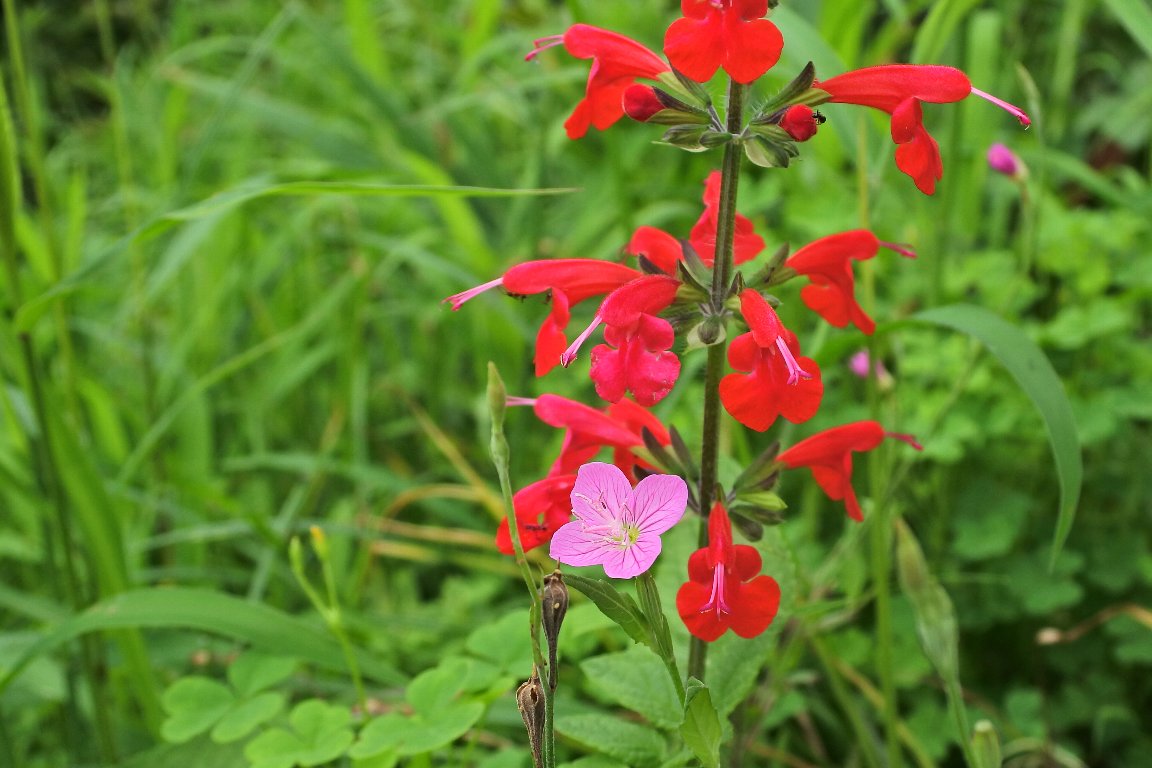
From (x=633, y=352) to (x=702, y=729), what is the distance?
0.29m

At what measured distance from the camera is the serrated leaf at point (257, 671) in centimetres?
117

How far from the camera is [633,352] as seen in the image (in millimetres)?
807

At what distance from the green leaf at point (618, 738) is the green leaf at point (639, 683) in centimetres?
2

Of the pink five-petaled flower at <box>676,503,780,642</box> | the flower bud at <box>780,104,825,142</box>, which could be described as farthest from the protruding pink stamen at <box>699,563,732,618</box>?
the flower bud at <box>780,104,825,142</box>

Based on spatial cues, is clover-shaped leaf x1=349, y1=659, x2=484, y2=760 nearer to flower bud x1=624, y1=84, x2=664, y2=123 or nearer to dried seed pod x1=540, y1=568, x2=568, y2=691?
dried seed pod x1=540, y1=568, x2=568, y2=691

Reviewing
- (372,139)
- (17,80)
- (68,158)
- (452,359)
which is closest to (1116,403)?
(452,359)

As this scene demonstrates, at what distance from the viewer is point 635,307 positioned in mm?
829

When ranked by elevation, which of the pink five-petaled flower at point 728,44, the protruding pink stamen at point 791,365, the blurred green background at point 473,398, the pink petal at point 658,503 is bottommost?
the blurred green background at point 473,398

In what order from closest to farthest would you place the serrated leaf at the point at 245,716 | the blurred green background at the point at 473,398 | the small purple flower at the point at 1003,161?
1. the serrated leaf at the point at 245,716
2. the blurred green background at the point at 473,398
3. the small purple flower at the point at 1003,161

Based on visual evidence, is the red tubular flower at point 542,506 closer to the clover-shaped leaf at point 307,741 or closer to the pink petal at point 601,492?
the pink petal at point 601,492

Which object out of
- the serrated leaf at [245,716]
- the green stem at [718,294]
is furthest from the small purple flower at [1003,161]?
the serrated leaf at [245,716]

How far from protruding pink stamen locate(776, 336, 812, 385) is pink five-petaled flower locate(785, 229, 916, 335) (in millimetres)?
167

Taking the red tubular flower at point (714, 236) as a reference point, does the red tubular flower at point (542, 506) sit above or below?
below

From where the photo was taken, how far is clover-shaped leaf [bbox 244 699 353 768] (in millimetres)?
997
